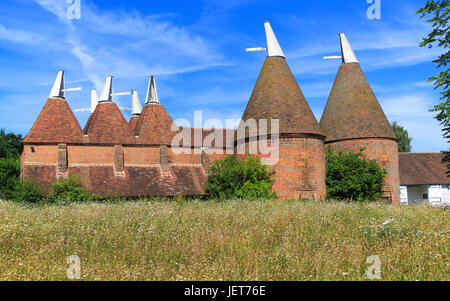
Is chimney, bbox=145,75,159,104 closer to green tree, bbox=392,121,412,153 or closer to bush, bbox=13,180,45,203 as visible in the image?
bush, bbox=13,180,45,203

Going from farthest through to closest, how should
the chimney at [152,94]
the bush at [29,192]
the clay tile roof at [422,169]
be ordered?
1. the clay tile roof at [422,169]
2. the chimney at [152,94]
3. the bush at [29,192]

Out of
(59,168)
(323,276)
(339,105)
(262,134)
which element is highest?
(339,105)

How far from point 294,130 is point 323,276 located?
48.3 feet

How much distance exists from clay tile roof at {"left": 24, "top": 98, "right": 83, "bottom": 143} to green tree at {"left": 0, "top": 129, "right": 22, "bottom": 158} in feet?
63.5

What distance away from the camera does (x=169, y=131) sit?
939 inches

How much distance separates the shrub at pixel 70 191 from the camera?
1843 centimetres

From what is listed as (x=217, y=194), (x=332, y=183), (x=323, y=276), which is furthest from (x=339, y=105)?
(x=323, y=276)

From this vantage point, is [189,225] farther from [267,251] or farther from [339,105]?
[339,105]

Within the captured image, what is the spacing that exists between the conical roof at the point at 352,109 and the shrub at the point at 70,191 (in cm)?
1282

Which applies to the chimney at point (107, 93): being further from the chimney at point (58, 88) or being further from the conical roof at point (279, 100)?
the conical roof at point (279, 100)

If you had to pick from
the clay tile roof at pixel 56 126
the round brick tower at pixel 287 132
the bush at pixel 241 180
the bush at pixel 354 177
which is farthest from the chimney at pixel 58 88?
the bush at pixel 354 177

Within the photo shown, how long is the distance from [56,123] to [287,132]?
474 inches
